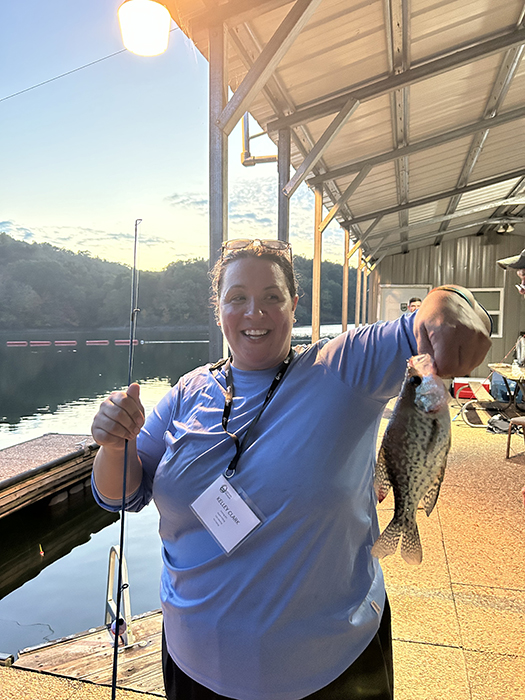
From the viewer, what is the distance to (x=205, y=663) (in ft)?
3.71

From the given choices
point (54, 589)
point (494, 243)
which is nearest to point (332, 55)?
point (54, 589)

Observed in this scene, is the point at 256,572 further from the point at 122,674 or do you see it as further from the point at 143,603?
the point at 143,603

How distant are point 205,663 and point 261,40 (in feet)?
12.1

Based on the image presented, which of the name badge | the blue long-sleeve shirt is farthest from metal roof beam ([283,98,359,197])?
the name badge

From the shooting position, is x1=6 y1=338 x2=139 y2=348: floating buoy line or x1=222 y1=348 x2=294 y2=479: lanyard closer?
x1=222 y1=348 x2=294 y2=479: lanyard

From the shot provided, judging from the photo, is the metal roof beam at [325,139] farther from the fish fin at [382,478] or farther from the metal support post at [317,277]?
the fish fin at [382,478]

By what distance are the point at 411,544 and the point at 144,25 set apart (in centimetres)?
262

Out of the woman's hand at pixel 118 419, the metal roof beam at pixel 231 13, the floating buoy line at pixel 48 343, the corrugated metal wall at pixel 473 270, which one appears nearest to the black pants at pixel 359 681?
the woman's hand at pixel 118 419

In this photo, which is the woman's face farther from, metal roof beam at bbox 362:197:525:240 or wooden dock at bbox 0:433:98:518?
metal roof beam at bbox 362:197:525:240

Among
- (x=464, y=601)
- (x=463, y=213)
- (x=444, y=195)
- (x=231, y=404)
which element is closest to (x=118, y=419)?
(x=231, y=404)

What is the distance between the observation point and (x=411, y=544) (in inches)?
34.5

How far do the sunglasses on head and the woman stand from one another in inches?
3.6

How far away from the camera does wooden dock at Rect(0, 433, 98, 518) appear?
7875 millimetres

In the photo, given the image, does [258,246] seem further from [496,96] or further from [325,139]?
[496,96]
